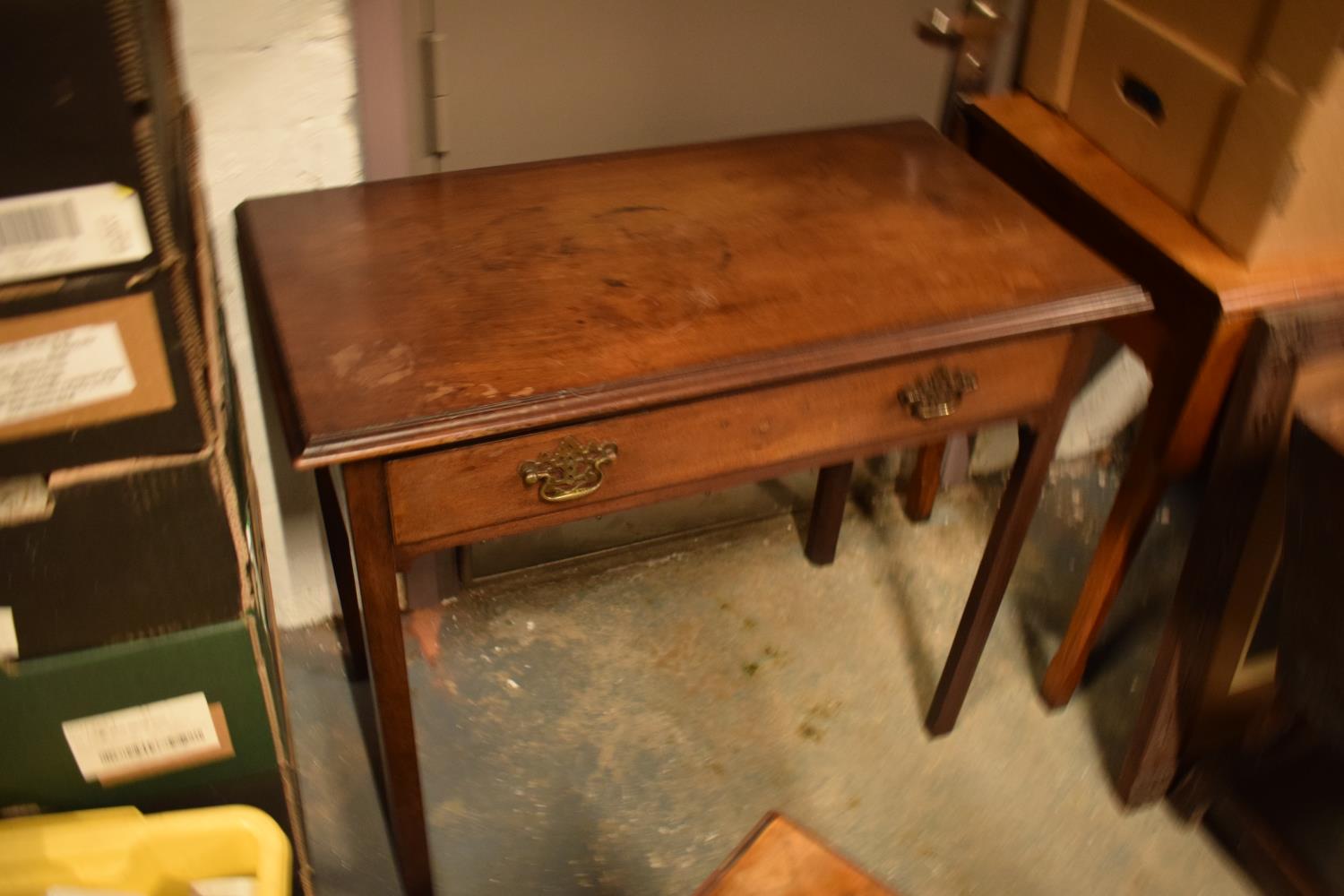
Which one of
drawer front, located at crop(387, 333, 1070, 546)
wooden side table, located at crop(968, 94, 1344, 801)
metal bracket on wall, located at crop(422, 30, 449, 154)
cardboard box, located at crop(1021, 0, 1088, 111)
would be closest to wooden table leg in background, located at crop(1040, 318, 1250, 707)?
wooden side table, located at crop(968, 94, 1344, 801)

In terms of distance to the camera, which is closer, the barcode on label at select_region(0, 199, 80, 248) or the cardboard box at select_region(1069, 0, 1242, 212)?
the barcode on label at select_region(0, 199, 80, 248)

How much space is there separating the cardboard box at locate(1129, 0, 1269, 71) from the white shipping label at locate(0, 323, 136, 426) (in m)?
1.16

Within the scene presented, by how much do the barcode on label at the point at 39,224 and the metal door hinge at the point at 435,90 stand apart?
24.1 inches

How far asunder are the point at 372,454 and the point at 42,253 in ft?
0.88

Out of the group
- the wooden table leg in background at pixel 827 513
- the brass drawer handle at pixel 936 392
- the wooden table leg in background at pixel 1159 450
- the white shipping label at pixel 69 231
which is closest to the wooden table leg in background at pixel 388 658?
the white shipping label at pixel 69 231

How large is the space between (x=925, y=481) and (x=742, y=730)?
22.3 inches

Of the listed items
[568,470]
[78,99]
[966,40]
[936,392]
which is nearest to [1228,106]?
[966,40]

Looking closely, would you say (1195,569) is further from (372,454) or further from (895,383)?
(372,454)

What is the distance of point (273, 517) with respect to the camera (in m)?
1.53

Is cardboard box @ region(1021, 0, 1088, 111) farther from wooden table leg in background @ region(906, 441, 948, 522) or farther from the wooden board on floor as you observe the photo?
the wooden board on floor

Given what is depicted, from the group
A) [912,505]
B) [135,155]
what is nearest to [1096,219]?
[912,505]

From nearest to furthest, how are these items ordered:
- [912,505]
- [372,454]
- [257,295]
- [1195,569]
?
[372,454] < [257,295] < [1195,569] < [912,505]

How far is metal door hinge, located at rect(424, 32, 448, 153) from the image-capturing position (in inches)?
49.5

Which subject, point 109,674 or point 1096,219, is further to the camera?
point 1096,219
